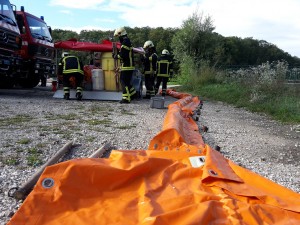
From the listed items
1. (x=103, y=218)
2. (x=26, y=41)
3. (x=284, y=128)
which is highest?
(x=26, y=41)

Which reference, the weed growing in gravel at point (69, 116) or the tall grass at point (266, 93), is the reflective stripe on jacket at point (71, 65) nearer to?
the weed growing in gravel at point (69, 116)

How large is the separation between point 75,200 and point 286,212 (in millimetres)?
1257

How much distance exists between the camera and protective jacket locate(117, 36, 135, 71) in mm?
9133

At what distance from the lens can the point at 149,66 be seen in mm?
11578

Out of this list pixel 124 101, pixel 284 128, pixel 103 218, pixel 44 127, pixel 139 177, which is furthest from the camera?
pixel 124 101

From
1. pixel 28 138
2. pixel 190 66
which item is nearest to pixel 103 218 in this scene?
pixel 28 138

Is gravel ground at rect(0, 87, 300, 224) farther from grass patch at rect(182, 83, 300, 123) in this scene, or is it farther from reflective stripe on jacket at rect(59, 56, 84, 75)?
reflective stripe on jacket at rect(59, 56, 84, 75)

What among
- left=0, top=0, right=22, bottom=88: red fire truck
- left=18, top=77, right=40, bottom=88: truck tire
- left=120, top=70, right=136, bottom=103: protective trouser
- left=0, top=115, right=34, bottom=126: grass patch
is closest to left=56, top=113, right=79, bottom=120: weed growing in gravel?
left=0, top=115, right=34, bottom=126: grass patch

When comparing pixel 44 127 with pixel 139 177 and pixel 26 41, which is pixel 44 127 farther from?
pixel 26 41

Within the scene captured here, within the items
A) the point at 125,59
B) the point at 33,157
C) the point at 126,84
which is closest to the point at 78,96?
the point at 126,84

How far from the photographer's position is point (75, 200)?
211 centimetres

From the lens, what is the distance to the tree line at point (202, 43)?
1028 inches

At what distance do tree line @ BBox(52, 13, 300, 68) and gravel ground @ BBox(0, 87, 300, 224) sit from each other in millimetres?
14465

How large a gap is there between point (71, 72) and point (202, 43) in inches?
712
